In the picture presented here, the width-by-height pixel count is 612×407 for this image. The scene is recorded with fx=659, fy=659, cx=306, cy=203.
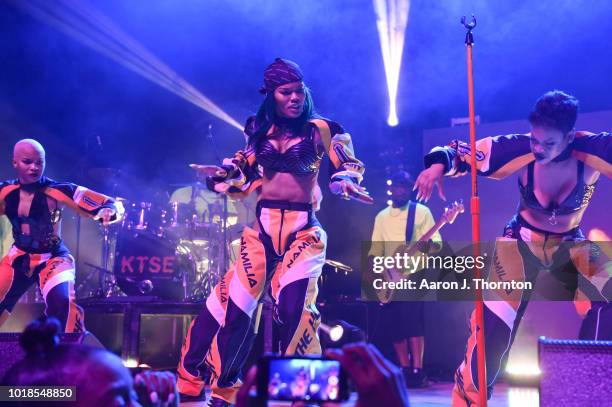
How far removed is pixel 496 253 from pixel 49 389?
11.8ft

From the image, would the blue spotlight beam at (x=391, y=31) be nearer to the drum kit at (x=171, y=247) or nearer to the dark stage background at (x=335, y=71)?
the dark stage background at (x=335, y=71)

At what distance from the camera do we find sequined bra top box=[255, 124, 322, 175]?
16.5 feet

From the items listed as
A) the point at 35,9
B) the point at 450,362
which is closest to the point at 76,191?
the point at 35,9

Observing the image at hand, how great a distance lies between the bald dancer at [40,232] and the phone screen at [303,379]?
455cm

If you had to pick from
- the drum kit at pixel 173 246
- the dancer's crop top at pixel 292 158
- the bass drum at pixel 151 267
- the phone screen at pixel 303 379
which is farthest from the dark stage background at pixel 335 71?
the phone screen at pixel 303 379

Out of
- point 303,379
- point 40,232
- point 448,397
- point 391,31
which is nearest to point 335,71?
point 391,31

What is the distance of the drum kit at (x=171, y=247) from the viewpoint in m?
10.1

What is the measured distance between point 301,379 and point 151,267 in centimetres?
860

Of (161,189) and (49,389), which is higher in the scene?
(161,189)

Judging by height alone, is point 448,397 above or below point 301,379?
below

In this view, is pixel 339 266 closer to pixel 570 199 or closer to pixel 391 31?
pixel 391 31

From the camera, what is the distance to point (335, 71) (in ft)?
33.7

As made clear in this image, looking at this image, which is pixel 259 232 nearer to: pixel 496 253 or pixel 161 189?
pixel 496 253

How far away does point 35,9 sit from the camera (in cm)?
967
